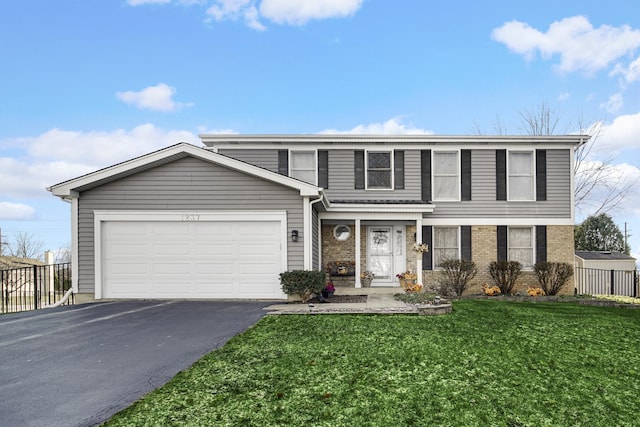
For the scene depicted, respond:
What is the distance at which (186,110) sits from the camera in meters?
18.1

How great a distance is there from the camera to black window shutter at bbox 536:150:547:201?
15484 millimetres

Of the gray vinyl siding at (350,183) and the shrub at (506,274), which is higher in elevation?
the gray vinyl siding at (350,183)

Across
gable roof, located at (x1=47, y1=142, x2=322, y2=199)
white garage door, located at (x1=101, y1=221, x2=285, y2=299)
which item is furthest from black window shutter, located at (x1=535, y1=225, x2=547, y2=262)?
white garage door, located at (x1=101, y1=221, x2=285, y2=299)

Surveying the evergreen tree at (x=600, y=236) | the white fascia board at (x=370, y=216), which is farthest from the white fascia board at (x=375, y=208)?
the evergreen tree at (x=600, y=236)

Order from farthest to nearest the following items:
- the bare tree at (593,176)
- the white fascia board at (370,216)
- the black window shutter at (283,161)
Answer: the bare tree at (593,176) → the black window shutter at (283,161) → the white fascia board at (370,216)

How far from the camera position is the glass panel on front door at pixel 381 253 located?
15055mm

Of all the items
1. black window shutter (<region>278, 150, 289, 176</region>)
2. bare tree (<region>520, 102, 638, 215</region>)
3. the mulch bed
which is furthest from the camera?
bare tree (<region>520, 102, 638, 215</region>)

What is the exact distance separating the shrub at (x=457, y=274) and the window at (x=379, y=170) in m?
3.20

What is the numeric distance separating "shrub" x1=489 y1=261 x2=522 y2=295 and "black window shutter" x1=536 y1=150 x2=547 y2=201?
2.61 m

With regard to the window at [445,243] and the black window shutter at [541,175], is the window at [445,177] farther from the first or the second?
the black window shutter at [541,175]

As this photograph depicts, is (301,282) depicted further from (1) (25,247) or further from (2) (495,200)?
Answer: (1) (25,247)

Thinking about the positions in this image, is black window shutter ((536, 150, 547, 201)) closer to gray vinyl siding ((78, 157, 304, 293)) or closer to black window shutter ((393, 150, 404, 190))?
black window shutter ((393, 150, 404, 190))

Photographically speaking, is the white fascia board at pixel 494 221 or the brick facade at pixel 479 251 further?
the white fascia board at pixel 494 221

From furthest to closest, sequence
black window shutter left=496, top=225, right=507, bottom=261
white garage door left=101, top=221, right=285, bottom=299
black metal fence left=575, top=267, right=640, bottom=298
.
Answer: black metal fence left=575, top=267, right=640, bottom=298
black window shutter left=496, top=225, right=507, bottom=261
white garage door left=101, top=221, right=285, bottom=299
